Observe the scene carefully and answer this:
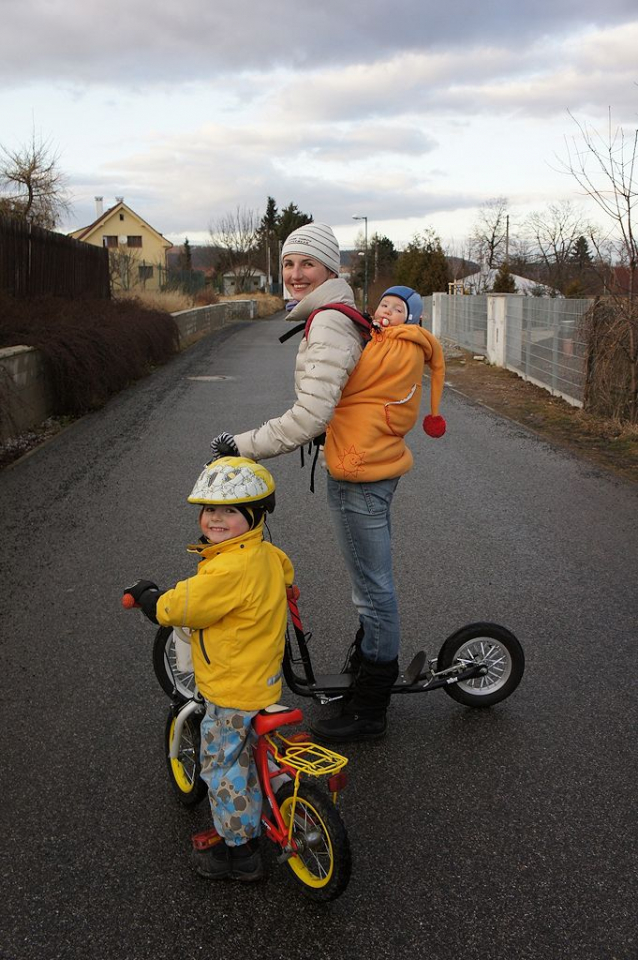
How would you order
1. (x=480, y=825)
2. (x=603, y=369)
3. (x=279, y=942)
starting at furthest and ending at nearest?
(x=603, y=369), (x=480, y=825), (x=279, y=942)

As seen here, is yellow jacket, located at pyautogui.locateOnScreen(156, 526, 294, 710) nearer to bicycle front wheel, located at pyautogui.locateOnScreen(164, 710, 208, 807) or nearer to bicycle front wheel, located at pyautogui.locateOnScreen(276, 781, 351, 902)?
bicycle front wheel, located at pyautogui.locateOnScreen(276, 781, 351, 902)

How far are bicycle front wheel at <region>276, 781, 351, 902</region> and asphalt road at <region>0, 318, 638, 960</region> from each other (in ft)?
0.32

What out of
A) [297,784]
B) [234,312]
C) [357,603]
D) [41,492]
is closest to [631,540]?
[357,603]

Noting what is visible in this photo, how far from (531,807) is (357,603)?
1.00 meters

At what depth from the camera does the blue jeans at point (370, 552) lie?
133 inches

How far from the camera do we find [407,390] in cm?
328

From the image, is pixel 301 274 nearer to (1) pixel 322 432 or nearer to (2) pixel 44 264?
(1) pixel 322 432

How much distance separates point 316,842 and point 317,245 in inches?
81.5

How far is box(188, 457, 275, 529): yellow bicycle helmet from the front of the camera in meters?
2.66

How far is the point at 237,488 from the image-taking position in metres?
2.66

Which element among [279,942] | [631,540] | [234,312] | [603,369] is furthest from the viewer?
[234,312]

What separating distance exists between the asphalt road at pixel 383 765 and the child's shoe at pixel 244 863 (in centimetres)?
5

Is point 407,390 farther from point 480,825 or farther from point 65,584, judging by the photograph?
point 65,584

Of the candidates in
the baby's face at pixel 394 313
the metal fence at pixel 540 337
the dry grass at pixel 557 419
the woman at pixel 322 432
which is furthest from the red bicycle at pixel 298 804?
the metal fence at pixel 540 337
